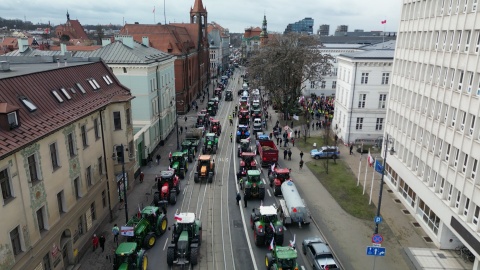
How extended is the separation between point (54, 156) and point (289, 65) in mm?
40530

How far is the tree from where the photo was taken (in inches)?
2057

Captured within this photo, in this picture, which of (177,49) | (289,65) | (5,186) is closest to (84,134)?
(5,186)

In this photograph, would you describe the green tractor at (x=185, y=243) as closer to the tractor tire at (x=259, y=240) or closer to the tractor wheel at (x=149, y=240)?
the tractor wheel at (x=149, y=240)

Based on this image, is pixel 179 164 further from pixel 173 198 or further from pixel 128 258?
pixel 128 258

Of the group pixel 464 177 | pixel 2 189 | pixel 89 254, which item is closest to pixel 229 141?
pixel 89 254

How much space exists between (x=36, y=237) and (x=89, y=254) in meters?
5.01

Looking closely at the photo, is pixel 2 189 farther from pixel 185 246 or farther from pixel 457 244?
pixel 457 244

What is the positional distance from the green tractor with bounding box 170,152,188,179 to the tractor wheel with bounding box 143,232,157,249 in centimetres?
1085

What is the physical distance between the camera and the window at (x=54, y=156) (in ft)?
57.3

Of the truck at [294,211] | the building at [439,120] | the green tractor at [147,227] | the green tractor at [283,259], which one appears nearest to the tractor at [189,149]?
the green tractor at [147,227]

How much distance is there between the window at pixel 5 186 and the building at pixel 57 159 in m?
0.03

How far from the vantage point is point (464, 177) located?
733 inches

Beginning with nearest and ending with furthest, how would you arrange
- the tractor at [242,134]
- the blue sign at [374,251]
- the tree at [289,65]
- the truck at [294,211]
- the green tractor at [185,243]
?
1. the blue sign at [374,251]
2. the green tractor at [185,243]
3. the truck at [294,211]
4. the tractor at [242,134]
5. the tree at [289,65]

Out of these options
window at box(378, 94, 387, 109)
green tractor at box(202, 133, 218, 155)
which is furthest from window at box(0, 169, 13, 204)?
window at box(378, 94, 387, 109)
